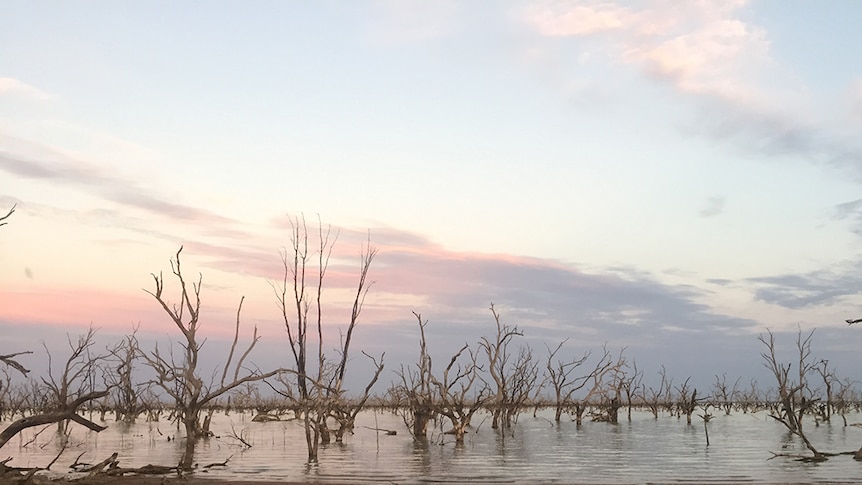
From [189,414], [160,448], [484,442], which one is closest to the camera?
[189,414]

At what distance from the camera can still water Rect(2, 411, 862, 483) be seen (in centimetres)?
1703

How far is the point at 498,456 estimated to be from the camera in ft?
73.4

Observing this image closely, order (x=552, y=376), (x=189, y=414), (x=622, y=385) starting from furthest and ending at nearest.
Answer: (x=622, y=385), (x=552, y=376), (x=189, y=414)

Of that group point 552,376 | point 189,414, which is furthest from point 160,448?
point 552,376

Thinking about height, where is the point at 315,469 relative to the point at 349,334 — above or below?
below

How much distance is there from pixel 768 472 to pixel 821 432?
19214 mm

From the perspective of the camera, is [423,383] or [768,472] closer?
[768,472]

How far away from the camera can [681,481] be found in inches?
632

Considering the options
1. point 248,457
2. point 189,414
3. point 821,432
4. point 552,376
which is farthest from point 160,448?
point 821,432

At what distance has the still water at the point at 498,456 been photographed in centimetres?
1703

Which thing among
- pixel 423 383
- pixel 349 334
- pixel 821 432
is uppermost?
pixel 349 334

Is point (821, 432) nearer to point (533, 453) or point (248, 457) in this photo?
point (533, 453)

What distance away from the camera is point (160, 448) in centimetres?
2491

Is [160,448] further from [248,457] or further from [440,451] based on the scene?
[440,451]
